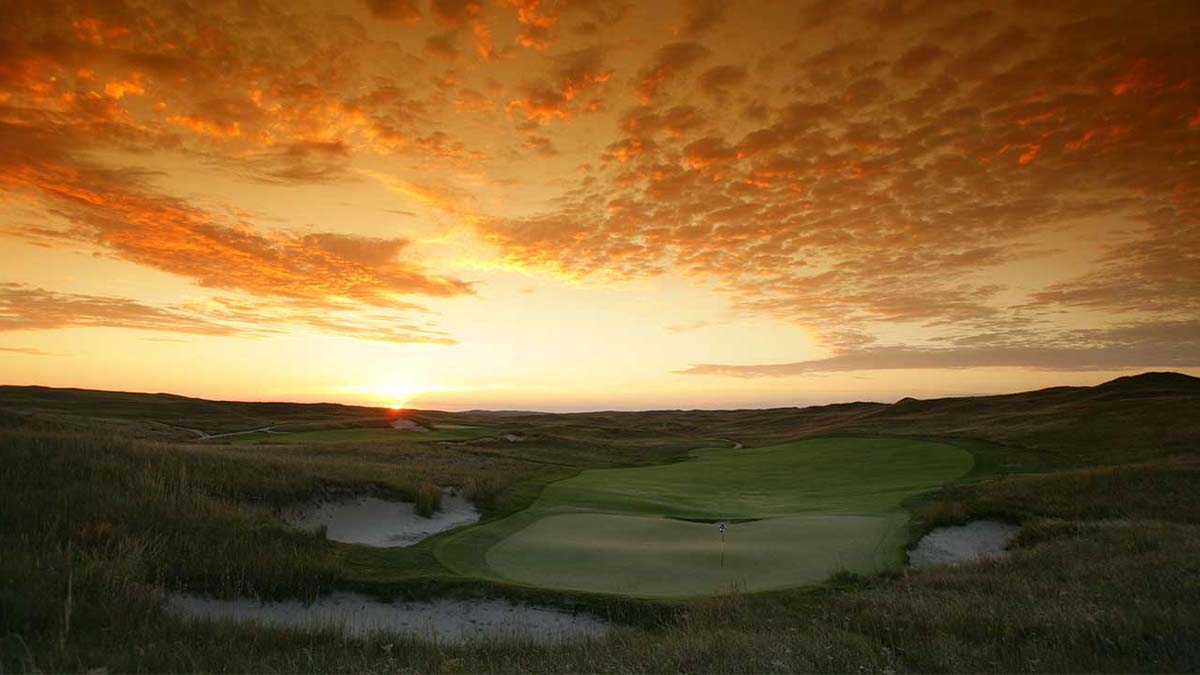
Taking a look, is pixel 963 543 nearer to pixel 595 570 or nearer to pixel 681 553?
pixel 681 553

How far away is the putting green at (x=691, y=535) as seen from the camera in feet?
39.9

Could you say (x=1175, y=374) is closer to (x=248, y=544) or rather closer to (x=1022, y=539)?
(x=1022, y=539)

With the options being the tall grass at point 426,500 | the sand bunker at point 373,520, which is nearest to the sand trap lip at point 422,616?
the sand bunker at point 373,520

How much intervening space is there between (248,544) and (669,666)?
8976 mm

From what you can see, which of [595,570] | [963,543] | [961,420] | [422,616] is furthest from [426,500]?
[961,420]

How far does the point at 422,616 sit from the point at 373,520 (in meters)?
7.14

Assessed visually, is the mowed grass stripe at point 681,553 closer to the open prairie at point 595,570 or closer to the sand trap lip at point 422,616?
the open prairie at point 595,570

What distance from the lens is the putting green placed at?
12156 mm

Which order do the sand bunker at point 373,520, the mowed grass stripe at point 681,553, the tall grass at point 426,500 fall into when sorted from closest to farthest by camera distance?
the mowed grass stripe at point 681,553
the sand bunker at point 373,520
the tall grass at point 426,500

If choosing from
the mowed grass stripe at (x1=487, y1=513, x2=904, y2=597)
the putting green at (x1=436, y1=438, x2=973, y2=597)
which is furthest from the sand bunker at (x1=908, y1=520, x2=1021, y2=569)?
the mowed grass stripe at (x1=487, y1=513, x2=904, y2=597)

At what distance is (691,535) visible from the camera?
15516mm

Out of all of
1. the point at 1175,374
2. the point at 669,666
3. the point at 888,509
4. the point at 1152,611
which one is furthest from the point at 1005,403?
the point at 669,666

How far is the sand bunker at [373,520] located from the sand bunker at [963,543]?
12.2 meters

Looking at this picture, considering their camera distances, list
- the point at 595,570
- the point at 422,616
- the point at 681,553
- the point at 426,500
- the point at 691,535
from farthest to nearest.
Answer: the point at 426,500 < the point at 691,535 < the point at 681,553 < the point at 595,570 < the point at 422,616
